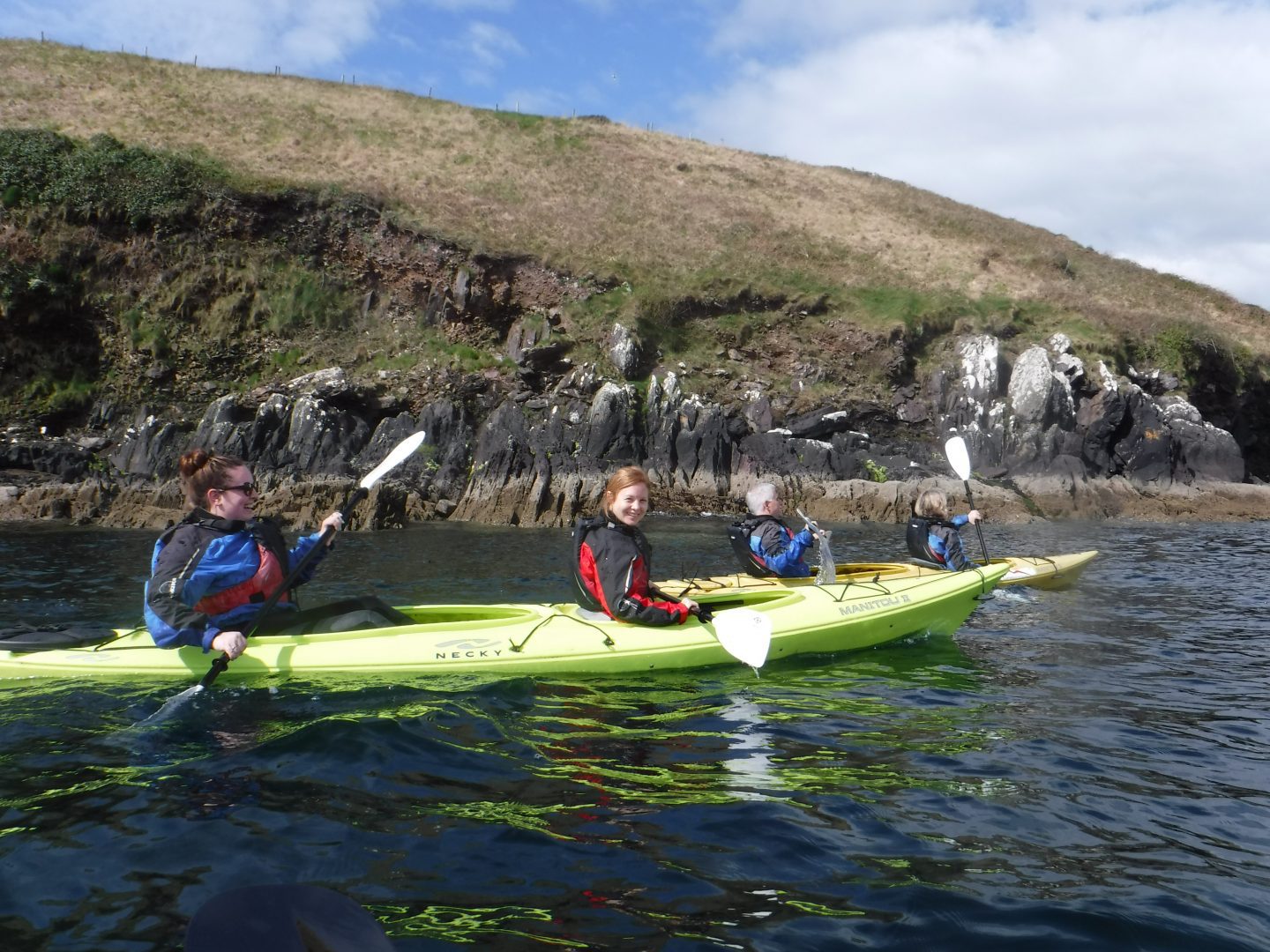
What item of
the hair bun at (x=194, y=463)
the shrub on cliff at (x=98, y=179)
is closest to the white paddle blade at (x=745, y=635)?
the hair bun at (x=194, y=463)

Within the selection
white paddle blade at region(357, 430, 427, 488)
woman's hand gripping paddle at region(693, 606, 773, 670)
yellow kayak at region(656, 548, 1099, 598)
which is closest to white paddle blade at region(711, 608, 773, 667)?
woman's hand gripping paddle at region(693, 606, 773, 670)

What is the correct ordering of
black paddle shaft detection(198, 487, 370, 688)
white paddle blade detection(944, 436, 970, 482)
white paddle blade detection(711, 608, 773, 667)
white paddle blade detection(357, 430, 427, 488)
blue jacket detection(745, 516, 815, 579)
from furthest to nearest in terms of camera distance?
white paddle blade detection(944, 436, 970, 482), blue jacket detection(745, 516, 815, 579), white paddle blade detection(357, 430, 427, 488), white paddle blade detection(711, 608, 773, 667), black paddle shaft detection(198, 487, 370, 688)

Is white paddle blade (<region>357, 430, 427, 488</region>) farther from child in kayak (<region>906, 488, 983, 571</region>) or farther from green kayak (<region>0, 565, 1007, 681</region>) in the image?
child in kayak (<region>906, 488, 983, 571</region>)

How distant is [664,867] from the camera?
3.38 meters

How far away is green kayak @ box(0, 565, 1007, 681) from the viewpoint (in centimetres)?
587

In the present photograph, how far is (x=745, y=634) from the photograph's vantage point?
20.6 ft

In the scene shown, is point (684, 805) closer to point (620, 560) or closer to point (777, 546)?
point (620, 560)

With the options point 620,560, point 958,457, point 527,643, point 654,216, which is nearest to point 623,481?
point 620,560

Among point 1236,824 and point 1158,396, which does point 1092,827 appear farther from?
point 1158,396

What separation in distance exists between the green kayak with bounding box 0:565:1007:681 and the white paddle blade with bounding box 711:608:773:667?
0.05 m

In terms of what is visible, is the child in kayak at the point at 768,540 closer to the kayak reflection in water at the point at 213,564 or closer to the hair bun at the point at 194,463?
the kayak reflection in water at the point at 213,564

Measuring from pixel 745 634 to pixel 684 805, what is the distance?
A: 2382 mm

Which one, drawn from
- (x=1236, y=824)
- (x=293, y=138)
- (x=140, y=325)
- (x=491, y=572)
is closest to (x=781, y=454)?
(x=491, y=572)

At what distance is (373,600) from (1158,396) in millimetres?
26481
